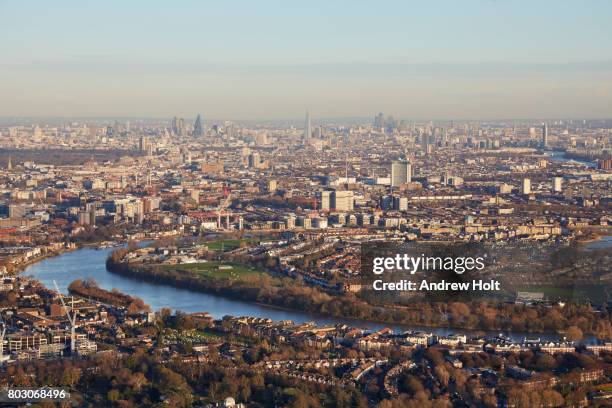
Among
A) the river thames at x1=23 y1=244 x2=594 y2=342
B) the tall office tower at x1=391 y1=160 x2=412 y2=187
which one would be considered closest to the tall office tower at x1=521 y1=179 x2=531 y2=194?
the tall office tower at x1=391 y1=160 x2=412 y2=187

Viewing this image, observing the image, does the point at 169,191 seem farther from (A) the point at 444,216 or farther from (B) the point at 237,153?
(B) the point at 237,153

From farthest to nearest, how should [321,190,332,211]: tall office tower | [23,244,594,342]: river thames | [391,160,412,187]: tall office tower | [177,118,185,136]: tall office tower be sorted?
[177,118,185,136]: tall office tower, [391,160,412,187]: tall office tower, [321,190,332,211]: tall office tower, [23,244,594,342]: river thames

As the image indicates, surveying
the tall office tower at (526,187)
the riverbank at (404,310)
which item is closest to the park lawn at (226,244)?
the riverbank at (404,310)

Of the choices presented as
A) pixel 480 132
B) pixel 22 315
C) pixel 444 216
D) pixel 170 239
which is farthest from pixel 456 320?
pixel 480 132

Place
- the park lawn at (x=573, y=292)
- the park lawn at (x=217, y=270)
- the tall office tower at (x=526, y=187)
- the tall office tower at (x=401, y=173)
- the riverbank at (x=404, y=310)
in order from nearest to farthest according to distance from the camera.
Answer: the riverbank at (x=404, y=310) < the park lawn at (x=573, y=292) < the park lawn at (x=217, y=270) < the tall office tower at (x=526, y=187) < the tall office tower at (x=401, y=173)

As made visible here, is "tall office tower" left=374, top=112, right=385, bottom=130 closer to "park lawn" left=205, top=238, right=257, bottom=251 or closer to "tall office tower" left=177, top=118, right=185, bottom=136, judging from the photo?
"tall office tower" left=177, top=118, right=185, bottom=136

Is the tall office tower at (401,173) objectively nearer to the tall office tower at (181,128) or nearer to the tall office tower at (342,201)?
the tall office tower at (342,201)

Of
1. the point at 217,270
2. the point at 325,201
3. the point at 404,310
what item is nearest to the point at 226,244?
the point at 217,270

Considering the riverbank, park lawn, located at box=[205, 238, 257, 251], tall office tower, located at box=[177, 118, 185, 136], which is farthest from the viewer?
tall office tower, located at box=[177, 118, 185, 136]

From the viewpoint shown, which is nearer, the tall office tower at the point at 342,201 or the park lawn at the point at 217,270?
the park lawn at the point at 217,270
